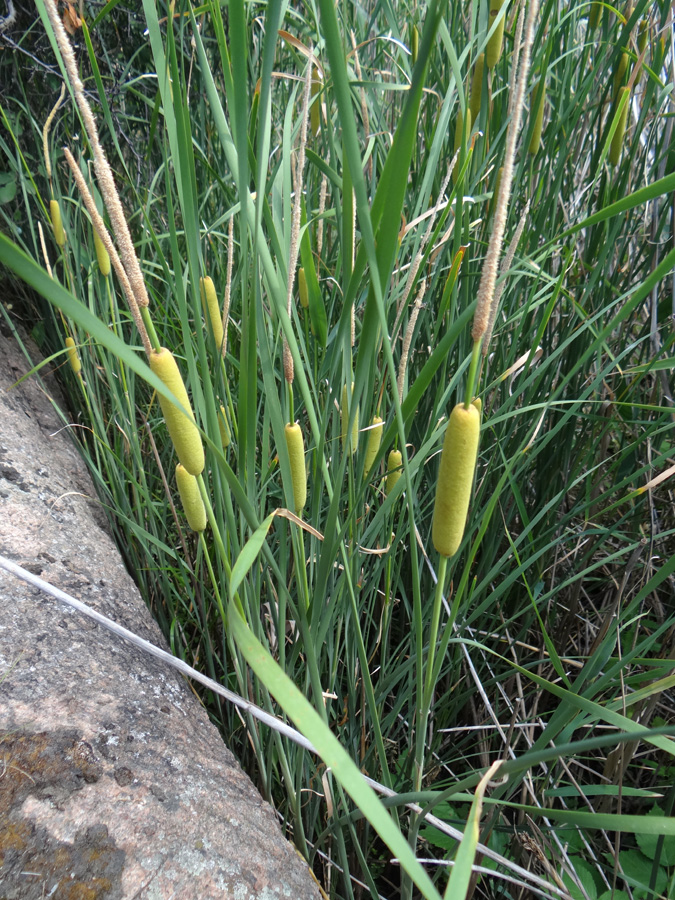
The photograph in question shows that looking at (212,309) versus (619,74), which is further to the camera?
(619,74)

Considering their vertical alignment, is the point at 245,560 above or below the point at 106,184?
below

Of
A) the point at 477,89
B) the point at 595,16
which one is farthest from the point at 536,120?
the point at 595,16

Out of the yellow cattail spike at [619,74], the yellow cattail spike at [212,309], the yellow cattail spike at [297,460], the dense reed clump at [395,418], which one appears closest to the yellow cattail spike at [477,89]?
the dense reed clump at [395,418]

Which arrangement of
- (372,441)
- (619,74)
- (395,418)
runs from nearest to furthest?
(395,418)
(372,441)
(619,74)

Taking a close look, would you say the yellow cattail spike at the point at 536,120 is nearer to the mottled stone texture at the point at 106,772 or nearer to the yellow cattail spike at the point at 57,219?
the yellow cattail spike at the point at 57,219

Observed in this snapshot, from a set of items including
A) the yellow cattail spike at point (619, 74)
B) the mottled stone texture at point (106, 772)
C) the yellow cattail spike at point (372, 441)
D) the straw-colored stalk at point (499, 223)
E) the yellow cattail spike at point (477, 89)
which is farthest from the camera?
the yellow cattail spike at point (619, 74)

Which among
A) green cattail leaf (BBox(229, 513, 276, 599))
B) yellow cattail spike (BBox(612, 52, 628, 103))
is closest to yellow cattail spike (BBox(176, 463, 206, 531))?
green cattail leaf (BBox(229, 513, 276, 599))

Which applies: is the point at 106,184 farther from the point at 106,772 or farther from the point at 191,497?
the point at 106,772
